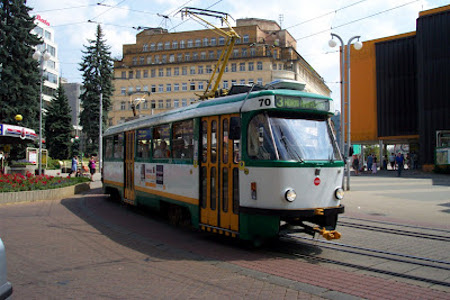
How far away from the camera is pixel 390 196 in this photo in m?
16.7

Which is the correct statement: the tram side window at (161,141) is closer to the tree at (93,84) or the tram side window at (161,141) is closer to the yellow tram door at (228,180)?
the yellow tram door at (228,180)

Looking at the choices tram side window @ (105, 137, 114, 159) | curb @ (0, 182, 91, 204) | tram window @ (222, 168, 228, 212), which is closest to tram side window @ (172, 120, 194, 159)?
tram window @ (222, 168, 228, 212)

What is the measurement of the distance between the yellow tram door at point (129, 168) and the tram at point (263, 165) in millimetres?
4041

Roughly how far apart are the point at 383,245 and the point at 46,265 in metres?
6.04

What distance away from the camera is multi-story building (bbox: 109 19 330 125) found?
2751 inches

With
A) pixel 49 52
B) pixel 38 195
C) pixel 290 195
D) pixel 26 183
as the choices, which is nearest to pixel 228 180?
pixel 290 195

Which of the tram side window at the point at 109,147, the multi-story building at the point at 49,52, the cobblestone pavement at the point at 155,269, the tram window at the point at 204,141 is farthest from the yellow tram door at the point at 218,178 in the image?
the multi-story building at the point at 49,52

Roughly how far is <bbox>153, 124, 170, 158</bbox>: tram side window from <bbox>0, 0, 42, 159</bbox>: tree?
34.0 m

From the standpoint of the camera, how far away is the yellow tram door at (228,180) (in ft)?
25.4

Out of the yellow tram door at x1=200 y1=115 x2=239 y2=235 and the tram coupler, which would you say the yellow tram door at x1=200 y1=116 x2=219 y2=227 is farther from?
the tram coupler

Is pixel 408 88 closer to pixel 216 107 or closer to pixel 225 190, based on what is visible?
pixel 216 107

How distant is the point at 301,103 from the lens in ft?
25.3

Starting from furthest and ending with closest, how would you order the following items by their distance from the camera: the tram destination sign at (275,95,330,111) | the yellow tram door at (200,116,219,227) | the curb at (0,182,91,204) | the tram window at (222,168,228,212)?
the curb at (0,182,91,204), the yellow tram door at (200,116,219,227), the tram window at (222,168,228,212), the tram destination sign at (275,95,330,111)

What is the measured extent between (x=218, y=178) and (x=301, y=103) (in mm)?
2128
